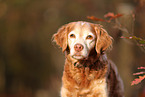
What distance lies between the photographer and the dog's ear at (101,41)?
19.6 ft

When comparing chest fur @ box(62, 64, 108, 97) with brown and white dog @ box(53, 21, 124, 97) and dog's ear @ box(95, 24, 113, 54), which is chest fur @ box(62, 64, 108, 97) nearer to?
brown and white dog @ box(53, 21, 124, 97)

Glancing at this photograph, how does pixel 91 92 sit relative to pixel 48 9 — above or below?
below

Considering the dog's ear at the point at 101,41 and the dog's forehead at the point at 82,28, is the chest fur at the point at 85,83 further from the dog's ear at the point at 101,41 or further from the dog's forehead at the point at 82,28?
the dog's forehead at the point at 82,28

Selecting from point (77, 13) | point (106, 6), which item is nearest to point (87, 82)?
point (106, 6)

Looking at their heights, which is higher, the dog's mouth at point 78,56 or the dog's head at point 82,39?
the dog's head at point 82,39

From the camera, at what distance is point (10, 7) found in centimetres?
2880

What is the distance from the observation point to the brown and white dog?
5904 mm

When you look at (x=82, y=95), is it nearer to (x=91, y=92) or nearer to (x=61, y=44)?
(x=91, y=92)

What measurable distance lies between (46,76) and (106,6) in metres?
15.5

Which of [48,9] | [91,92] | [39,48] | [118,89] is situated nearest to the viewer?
[91,92]

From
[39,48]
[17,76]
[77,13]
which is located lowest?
[17,76]

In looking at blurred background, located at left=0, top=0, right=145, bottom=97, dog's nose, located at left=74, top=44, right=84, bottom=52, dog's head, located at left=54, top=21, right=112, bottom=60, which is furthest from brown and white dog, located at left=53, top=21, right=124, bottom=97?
blurred background, located at left=0, top=0, right=145, bottom=97

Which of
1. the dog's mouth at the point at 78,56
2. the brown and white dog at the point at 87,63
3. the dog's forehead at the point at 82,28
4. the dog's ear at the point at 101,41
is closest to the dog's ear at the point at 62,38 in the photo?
the brown and white dog at the point at 87,63

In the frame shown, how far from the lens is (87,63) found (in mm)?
6211
